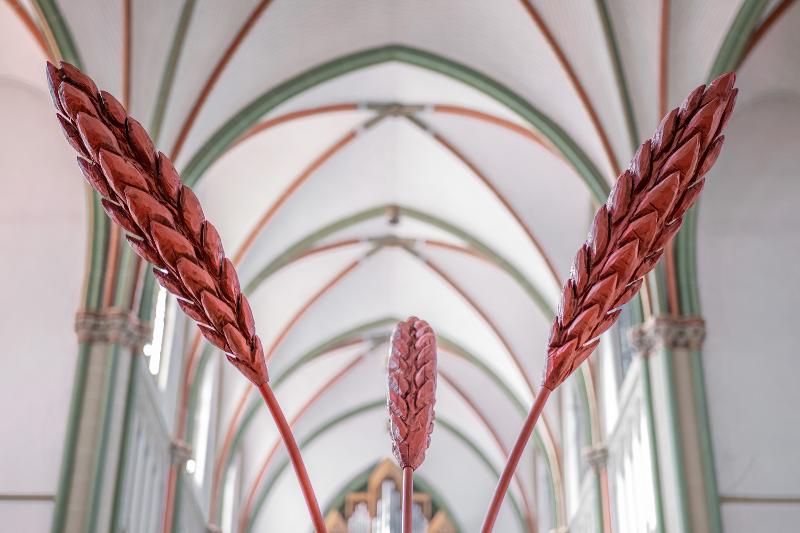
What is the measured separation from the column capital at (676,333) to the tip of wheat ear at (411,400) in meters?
11.4

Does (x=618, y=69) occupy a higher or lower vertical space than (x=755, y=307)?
higher

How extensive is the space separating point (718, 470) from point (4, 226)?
9.14 metres

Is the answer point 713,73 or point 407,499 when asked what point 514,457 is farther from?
point 713,73

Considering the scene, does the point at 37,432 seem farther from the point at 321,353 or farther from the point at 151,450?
the point at 321,353

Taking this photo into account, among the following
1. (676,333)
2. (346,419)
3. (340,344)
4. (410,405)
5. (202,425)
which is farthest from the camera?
(346,419)

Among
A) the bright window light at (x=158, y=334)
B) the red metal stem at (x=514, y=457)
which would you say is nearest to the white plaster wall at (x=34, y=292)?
the bright window light at (x=158, y=334)

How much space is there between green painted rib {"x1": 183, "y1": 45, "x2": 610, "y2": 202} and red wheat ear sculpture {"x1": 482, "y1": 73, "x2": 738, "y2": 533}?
1324 cm

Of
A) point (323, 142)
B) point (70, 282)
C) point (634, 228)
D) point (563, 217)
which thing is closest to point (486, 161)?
point (563, 217)

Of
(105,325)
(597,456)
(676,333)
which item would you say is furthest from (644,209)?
(597,456)

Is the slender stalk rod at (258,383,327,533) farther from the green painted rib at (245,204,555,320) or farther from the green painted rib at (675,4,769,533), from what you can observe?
the green painted rib at (245,204,555,320)

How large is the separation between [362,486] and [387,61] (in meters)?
14.4

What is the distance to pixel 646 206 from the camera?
5.33ft

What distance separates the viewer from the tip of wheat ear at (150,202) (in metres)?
1.52

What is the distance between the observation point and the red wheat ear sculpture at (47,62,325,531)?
1.52m
